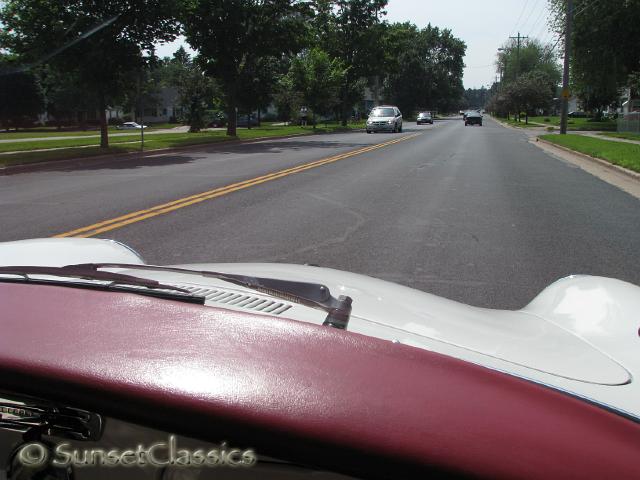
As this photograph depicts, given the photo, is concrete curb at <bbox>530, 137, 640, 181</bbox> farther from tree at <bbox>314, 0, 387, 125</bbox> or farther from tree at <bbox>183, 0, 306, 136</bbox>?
tree at <bbox>314, 0, 387, 125</bbox>

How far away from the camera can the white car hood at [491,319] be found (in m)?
1.64

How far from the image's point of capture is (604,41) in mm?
39969

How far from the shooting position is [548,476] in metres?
1.04

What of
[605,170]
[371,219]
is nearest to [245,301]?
[371,219]

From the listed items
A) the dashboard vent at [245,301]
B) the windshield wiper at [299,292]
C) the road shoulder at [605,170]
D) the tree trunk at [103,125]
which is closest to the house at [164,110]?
the tree trunk at [103,125]

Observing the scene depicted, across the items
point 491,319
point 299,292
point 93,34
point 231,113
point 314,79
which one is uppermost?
point 314,79

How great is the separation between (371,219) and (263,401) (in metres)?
7.99

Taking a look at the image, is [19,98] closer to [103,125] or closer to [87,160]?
[103,125]

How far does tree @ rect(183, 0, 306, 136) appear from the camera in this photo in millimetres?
33656

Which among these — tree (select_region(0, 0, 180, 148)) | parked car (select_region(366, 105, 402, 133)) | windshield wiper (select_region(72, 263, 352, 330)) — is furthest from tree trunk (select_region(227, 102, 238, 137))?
windshield wiper (select_region(72, 263, 352, 330))

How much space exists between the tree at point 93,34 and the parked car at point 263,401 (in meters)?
22.0

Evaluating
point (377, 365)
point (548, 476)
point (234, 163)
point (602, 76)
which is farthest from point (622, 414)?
point (602, 76)

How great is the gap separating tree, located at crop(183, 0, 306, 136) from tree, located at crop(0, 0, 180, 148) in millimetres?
10433

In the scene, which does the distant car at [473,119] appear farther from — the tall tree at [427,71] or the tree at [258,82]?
the tall tree at [427,71]
